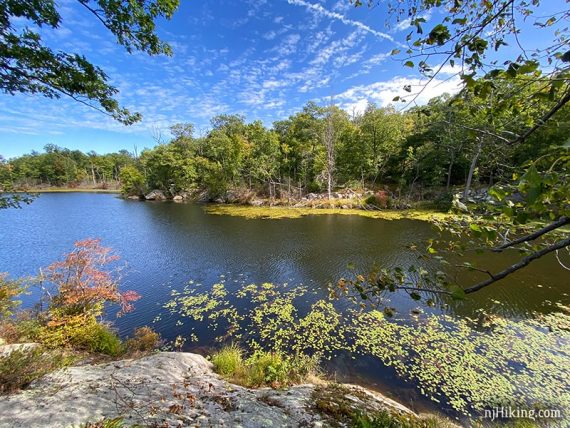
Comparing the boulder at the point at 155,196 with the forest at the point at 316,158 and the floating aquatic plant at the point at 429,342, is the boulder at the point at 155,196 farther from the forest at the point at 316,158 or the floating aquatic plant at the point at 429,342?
the floating aquatic plant at the point at 429,342

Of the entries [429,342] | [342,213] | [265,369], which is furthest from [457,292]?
[342,213]

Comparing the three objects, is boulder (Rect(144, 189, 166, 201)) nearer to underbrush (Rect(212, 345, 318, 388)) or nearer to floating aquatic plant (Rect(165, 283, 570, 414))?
floating aquatic plant (Rect(165, 283, 570, 414))

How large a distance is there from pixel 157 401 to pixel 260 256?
10.2 metres

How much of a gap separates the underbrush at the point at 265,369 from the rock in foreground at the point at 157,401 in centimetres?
49

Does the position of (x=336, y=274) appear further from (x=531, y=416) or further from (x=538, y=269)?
(x=538, y=269)

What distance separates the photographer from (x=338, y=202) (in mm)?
28562

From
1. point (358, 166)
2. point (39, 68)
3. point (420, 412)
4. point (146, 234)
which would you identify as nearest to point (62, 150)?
point (146, 234)

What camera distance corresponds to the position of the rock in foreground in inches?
124

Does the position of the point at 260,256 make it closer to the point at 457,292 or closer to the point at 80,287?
the point at 80,287

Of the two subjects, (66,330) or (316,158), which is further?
(316,158)

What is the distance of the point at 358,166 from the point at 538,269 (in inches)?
955

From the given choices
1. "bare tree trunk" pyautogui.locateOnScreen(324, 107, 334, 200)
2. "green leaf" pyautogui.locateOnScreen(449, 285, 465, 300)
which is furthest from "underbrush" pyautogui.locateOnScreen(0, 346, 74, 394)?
"bare tree trunk" pyautogui.locateOnScreen(324, 107, 334, 200)

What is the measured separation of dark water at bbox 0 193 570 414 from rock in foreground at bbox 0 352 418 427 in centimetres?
230

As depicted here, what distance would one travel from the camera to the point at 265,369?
545 cm
